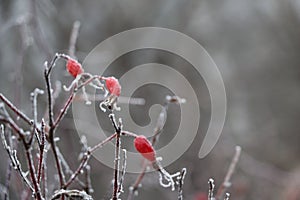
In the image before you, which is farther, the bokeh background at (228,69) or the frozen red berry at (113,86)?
the bokeh background at (228,69)

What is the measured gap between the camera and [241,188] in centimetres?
198

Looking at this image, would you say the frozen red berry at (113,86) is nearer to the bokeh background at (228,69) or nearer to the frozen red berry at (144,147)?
the frozen red berry at (144,147)

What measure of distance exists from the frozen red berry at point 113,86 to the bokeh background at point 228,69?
197cm

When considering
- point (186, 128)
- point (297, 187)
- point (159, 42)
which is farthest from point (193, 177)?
point (159, 42)

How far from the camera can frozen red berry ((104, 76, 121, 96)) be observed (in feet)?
2.52

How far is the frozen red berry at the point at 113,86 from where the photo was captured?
768 mm

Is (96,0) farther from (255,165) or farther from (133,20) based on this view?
(255,165)

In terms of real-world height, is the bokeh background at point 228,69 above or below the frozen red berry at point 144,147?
above

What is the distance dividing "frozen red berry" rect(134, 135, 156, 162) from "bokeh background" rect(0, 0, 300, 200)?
1.99 metres

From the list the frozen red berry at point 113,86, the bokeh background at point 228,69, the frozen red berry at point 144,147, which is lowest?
the frozen red berry at point 144,147

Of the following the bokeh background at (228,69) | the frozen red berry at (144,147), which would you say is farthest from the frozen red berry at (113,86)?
the bokeh background at (228,69)

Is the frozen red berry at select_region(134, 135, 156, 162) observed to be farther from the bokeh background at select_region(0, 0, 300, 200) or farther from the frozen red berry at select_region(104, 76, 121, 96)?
the bokeh background at select_region(0, 0, 300, 200)

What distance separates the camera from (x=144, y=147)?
77 cm

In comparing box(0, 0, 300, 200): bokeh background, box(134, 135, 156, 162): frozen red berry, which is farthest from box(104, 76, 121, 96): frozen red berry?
box(0, 0, 300, 200): bokeh background
